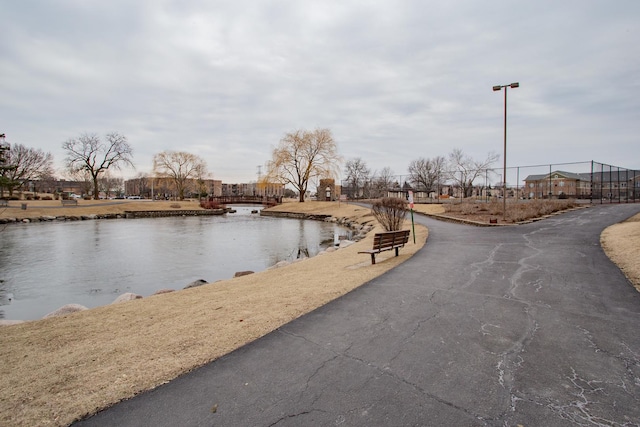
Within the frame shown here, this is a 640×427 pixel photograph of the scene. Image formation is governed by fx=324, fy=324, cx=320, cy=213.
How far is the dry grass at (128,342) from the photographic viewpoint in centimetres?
312

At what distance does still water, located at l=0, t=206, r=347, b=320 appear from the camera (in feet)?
30.3

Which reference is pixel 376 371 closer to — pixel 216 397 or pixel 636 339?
pixel 216 397

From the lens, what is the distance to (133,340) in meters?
4.48

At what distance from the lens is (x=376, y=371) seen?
351cm

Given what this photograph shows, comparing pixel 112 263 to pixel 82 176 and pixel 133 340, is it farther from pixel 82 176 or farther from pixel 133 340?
pixel 82 176

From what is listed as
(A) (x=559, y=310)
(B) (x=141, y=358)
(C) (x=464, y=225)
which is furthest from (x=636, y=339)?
(C) (x=464, y=225)

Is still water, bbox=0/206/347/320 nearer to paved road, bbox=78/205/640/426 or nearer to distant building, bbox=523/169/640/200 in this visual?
paved road, bbox=78/205/640/426

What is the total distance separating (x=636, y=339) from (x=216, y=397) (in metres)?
5.18

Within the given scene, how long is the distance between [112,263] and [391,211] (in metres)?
12.7

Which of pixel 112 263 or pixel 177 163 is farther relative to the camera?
pixel 177 163

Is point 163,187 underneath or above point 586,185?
above

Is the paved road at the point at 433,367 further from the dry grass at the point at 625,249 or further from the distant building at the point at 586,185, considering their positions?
the distant building at the point at 586,185

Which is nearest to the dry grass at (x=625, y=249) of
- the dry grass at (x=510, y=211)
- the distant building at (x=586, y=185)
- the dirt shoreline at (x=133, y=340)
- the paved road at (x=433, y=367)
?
the dirt shoreline at (x=133, y=340)

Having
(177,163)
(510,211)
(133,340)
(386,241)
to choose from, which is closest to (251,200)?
(177,163)
